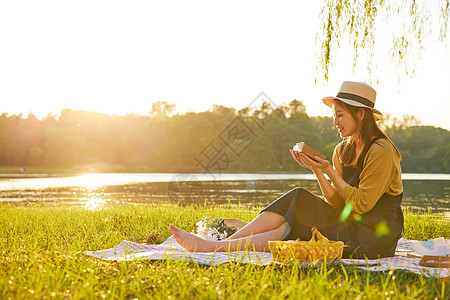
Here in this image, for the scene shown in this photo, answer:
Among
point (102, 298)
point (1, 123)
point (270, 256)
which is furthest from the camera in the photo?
point (1, 123)

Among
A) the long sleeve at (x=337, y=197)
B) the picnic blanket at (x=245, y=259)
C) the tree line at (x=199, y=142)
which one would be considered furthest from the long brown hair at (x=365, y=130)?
the tree line at (x=199, y=142)

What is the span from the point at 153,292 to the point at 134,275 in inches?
12.5

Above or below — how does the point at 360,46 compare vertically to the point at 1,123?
below

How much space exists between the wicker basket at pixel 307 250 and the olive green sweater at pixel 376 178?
0.41 meters

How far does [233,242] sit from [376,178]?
1.14m

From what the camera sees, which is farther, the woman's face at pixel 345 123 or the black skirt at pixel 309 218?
the woman's face at pixel 345 123

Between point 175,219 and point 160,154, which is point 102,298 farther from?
point 160,154

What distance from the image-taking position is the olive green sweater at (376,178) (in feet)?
10.2

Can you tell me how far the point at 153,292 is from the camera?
2.22 meters

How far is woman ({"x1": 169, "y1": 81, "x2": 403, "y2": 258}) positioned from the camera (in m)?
3.14

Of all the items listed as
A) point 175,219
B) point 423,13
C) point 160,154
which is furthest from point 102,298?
point 160,154

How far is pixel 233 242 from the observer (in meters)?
3.22

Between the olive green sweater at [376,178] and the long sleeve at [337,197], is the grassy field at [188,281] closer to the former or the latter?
the olive green sweater at [376,178]

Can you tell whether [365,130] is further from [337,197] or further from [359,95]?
[337,197]
